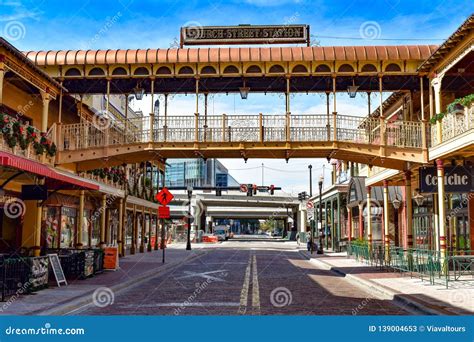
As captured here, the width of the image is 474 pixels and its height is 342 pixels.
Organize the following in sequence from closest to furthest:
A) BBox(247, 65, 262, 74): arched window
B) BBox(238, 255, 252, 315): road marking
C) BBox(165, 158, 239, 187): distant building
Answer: BBox(238, 255, 252, 315): road marking
BBox(247, 65, 262, 74): arched window
BBox(165, 158, 239, 187): distant building

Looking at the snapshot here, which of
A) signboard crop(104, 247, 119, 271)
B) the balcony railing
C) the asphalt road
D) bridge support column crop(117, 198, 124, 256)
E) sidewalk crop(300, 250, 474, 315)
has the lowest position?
the asphalt road

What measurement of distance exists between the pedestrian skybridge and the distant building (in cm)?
12010

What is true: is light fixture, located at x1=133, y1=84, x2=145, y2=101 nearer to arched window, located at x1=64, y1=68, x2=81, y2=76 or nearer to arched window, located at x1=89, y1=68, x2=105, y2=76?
arched window, located at x1=89, y1=68, x2=105, y2=76

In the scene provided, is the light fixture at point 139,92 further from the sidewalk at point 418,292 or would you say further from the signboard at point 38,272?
the sidewalk at point 418,292

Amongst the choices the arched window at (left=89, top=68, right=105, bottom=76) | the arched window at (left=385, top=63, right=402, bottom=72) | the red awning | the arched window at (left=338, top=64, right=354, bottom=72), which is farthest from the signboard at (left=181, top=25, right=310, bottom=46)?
the red awning

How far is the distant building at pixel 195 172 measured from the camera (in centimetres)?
14588

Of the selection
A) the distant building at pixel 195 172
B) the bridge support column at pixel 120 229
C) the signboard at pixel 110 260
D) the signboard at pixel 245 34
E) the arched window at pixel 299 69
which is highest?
the distant building at pixel 195 172

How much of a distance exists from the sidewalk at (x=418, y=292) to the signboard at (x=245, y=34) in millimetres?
9282

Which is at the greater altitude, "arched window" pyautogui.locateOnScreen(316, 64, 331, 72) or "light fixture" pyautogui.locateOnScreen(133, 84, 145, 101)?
"arched window" pyautogui.locateOnScreen(316, 64, 331, 72)

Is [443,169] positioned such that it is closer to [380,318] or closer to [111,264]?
[380,318]

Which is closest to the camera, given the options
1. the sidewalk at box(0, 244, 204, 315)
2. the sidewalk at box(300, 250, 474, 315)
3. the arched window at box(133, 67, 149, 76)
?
the sidewalk at box(0, 244, 204, 315)

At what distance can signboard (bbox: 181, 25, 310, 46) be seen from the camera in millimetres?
21016

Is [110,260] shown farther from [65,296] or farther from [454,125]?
[454,125]

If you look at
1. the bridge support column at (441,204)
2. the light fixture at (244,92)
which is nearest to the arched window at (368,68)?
the bridge support column at (441,204)
